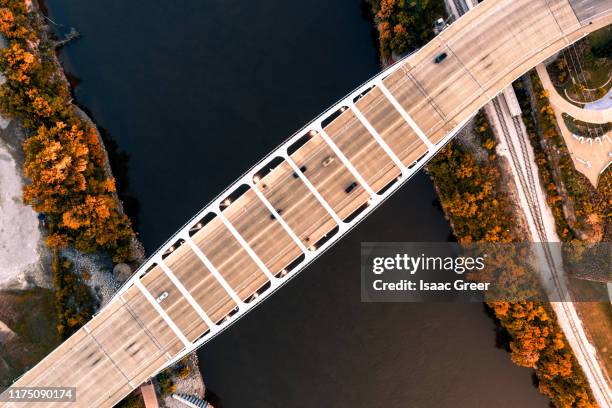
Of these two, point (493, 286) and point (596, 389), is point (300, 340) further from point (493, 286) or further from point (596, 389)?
point (596, 389)

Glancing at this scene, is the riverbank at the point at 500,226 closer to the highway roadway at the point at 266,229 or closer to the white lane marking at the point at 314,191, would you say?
the highway roadway at the point at 266,229

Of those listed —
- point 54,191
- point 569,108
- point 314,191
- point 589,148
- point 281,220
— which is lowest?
point 54,191

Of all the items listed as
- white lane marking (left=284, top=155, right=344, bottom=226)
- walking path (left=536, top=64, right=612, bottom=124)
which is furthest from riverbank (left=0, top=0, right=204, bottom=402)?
walking path (left=536, top=64, right=612, bottom=124)

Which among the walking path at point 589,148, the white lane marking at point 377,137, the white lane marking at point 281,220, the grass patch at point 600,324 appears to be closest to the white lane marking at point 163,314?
the white lane marking at point 281,220

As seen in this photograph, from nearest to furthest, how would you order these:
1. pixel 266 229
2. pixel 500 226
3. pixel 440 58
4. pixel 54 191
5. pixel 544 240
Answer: pixel 266 229, pixel 440 58, pixel 54 191, pixel 500 226, pixel 544 240

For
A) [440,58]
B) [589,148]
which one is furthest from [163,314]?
[589,148]

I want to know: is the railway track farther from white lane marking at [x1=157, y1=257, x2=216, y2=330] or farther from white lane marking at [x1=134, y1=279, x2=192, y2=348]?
white lane marking at [x1=134, y1=279, x2=192, y2=348]

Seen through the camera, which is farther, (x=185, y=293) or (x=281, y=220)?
(x=185, y=293)

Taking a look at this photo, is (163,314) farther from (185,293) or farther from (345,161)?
(345,161)
